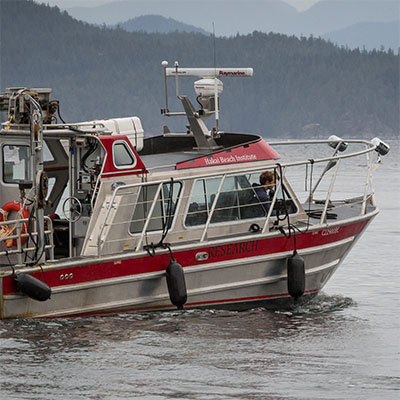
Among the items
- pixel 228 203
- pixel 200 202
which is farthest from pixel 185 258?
pixel 228 203

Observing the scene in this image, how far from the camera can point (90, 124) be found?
47.5 feet

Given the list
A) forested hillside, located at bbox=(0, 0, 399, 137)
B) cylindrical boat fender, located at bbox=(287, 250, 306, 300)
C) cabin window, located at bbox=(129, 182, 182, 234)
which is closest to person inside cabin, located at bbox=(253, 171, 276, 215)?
cylindrical boat fender, located at bbox=(287, 250, 306, 300)

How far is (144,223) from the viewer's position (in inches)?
570

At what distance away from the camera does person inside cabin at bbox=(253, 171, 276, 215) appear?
15.4m

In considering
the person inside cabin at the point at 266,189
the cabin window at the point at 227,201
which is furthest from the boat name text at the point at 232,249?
the person inside cabin at the point at 266,189

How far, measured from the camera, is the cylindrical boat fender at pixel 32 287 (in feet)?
42.4

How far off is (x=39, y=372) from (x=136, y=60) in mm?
156402

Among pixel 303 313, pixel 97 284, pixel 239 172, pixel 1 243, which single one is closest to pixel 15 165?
pixel 1 243

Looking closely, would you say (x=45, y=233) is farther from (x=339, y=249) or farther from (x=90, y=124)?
(x=339, y=249)

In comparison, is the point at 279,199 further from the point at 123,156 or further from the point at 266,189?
the point at 123,156

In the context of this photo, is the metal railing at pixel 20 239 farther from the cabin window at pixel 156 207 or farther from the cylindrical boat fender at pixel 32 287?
the cabin window at pixel 156 207

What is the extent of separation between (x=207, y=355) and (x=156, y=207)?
8.73 feet

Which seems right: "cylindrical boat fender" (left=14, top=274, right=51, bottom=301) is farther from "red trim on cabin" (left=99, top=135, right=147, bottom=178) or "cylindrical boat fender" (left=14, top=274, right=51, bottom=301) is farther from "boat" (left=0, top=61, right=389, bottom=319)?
"red trim on cabin" (left=99, top=135, right=147, bottom=178)

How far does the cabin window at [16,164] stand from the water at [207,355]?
228cm
